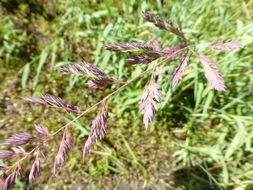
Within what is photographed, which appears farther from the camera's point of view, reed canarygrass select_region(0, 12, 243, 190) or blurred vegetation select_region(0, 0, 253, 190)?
blurred vegetation select_region(0, 0, 253, 190)

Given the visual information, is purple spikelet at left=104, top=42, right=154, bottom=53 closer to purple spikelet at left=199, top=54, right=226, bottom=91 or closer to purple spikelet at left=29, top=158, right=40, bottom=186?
purple spikelet at left=199, top=54, right=226, bottom=91

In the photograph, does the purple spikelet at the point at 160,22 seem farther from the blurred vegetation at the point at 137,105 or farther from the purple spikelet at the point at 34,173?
the blurred vegetation at the point at 137,105

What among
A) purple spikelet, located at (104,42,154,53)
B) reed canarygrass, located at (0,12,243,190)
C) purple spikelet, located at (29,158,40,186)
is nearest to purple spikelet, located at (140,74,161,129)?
reed canarygrass, located at (0,12,243,190)

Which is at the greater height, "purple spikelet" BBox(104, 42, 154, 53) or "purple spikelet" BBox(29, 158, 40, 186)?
"purple spikelet" BBox(104, 42, 154, 53)

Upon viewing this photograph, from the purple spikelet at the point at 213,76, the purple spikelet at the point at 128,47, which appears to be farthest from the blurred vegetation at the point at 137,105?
the purple spikelet at the point at 128,47

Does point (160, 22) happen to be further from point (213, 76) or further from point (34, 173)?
point (34, 173)

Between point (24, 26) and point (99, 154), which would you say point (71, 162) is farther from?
point (24, 26)

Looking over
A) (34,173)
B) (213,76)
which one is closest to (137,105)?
(213,76)

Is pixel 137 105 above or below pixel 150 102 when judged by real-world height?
above
